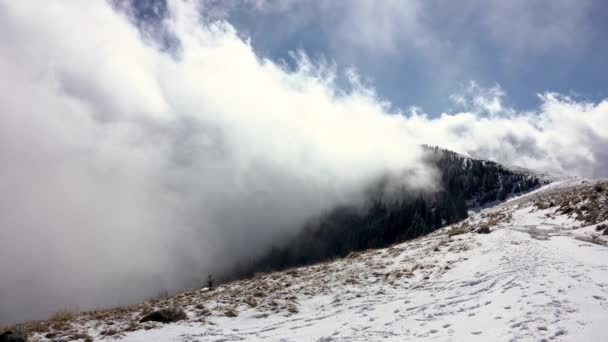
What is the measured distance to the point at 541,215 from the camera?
37938 millimetres

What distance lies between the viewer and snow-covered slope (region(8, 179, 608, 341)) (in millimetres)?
11492

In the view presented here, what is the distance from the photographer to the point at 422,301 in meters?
16.0

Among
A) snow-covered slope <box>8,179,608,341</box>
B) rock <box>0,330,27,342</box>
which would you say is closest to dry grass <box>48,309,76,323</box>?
snow-covered slope <box>8,179,608,341</box>

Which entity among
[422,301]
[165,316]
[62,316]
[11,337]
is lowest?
[422,301]

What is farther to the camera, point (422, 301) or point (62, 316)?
point (62, 316)

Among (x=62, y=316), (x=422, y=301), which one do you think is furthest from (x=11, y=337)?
(x=422, y=301)

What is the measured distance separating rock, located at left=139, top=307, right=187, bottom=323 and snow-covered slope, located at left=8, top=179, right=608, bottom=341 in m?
0.50

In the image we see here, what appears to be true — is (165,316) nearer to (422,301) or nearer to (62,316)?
(62,316)

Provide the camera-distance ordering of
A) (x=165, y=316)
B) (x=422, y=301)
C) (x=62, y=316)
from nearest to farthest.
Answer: (x=422, y=301) → (x=165, y=316) → (x=62, y=316)

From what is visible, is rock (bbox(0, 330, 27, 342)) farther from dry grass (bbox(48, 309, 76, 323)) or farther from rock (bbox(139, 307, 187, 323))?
rock (bbox(139, 307, 187, 323))

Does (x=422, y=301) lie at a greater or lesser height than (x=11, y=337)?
lesser

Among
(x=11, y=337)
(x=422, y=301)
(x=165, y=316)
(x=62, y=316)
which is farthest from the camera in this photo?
(x=62, y=316)

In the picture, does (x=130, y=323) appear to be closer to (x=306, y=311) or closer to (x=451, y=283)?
(x=306, y=311)

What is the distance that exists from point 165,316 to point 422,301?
11261 millimetres
